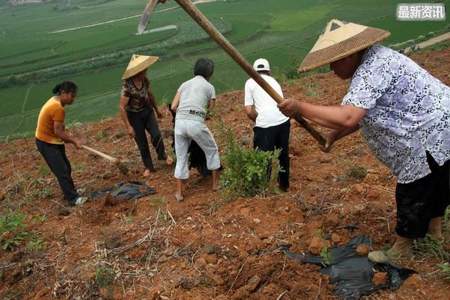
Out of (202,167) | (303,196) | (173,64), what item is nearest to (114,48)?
(173,64)

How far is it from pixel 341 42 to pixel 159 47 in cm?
1897

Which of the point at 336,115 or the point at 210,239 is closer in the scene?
the point at 336,115

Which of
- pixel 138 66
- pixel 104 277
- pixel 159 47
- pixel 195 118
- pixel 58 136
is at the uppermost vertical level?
pixel 138 66

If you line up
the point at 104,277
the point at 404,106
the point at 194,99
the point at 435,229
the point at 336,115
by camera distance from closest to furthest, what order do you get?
1. the point at 336,115
2. the point at 404,106
3. the point at 435,229
4. the point at 104,277
5. the point at 194,99

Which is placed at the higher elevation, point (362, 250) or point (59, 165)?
point (362, 250)

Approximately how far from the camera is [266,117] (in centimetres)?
404

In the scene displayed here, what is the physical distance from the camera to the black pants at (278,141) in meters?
4.07

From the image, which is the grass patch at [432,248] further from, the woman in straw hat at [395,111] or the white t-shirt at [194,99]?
the white t-shirt at [194,99]

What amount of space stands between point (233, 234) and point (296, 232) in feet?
1.35

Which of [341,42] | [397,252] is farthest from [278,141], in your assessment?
[341,42]

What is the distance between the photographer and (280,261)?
9.23 ft

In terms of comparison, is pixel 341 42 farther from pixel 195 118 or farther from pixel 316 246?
pixel 195 118

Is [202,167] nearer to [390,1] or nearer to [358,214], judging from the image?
[358,214]

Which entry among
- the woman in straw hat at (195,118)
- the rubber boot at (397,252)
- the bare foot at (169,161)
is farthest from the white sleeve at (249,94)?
the rubber boot at (397,252)
